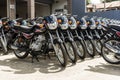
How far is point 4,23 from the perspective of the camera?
276 inches

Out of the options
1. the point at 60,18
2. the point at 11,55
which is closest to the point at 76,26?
the point at 60,18

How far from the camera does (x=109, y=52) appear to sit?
18.9 feet

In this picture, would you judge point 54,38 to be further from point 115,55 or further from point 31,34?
point 115,55

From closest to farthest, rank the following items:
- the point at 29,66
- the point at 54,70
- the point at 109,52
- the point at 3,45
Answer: the point at 54,70
the point at 29,66
the point at 109,52
the point at 3,45

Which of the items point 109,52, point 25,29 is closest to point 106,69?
point 109,52

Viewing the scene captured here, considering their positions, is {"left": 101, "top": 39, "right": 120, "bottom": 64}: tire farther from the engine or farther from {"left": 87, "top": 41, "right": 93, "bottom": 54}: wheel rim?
the engine

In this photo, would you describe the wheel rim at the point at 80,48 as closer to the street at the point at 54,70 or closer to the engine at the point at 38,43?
the street at the point at 54,70

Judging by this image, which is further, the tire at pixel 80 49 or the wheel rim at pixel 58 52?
the tire at pixel 80 49

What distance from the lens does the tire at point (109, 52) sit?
545 cm

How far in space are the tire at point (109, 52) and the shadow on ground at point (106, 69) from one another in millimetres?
123

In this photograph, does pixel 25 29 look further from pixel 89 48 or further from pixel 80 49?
pixel 89 48

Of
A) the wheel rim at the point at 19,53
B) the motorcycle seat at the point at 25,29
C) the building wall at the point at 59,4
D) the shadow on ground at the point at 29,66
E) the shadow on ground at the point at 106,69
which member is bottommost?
the shadow on ground at the point at 106,69

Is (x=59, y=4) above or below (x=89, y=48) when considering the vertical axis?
above

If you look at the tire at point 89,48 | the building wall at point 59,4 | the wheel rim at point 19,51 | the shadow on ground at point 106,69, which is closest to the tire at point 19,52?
the wheel rim at point 19,51
